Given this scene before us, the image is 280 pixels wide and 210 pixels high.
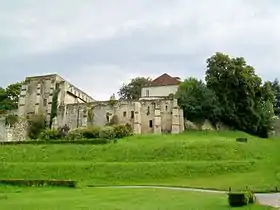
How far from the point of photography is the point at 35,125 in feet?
276

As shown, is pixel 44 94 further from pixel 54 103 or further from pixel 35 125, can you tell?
pixel 35 125

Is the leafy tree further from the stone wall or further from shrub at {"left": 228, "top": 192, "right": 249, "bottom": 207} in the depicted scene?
shrub at {"left": 228, "top": 192, "right": 249, "bottom": 207}

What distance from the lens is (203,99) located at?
79562 mm

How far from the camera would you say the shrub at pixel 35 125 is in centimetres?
8238

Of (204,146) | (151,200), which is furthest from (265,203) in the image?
(204,146)

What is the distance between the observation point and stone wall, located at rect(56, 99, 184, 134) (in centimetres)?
7856

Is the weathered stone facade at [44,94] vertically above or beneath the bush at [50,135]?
above

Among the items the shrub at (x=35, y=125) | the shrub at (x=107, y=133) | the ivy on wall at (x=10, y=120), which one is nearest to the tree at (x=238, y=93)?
the shrub at (x=107, y=133)

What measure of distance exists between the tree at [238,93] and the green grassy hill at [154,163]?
15977 millimetres

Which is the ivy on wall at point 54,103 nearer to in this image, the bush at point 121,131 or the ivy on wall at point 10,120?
the ivy on wall at point 10,120

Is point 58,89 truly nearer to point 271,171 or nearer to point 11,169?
point 11,169

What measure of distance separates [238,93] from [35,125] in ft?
116

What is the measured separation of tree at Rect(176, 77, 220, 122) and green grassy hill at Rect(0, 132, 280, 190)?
1423 cm

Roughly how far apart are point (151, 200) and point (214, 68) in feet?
182
